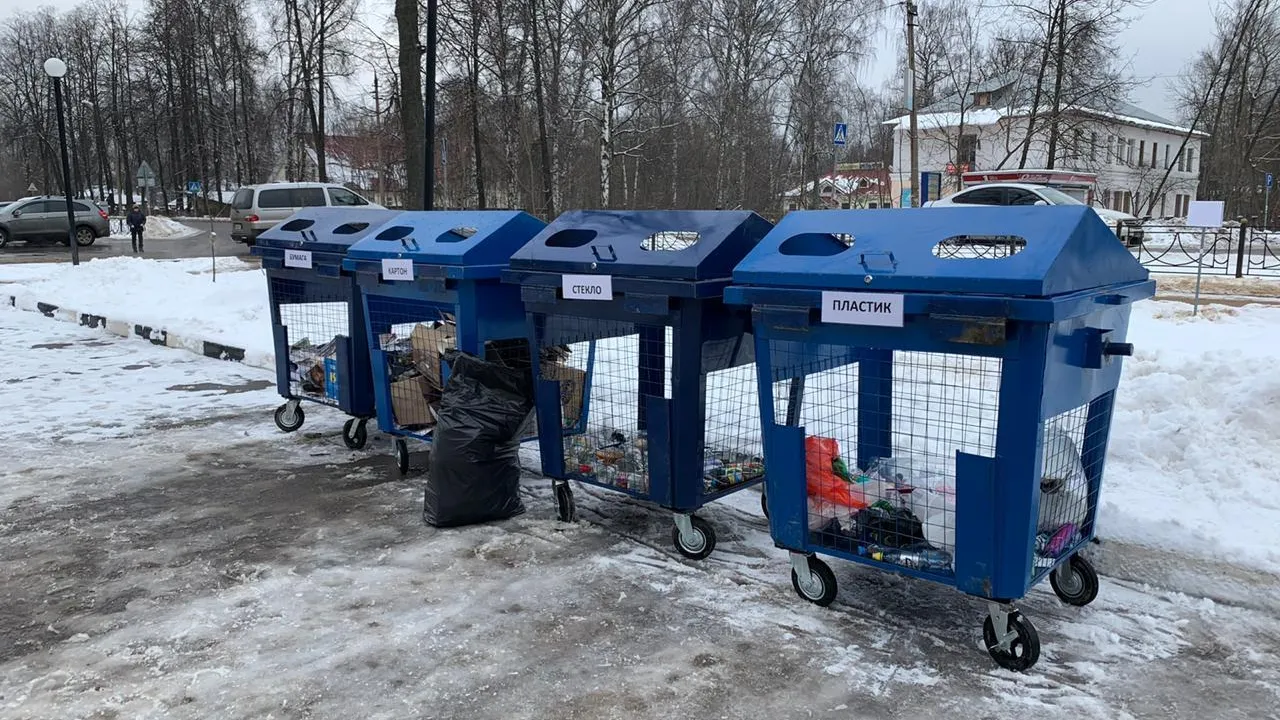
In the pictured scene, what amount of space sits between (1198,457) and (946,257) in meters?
2.32

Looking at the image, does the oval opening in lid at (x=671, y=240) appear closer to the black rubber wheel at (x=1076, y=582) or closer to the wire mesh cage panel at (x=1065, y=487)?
the wire mesh cage panel at (x=1065, y=487)

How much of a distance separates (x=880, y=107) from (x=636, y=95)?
3143cm

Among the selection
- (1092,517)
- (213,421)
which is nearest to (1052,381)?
(1092,517)

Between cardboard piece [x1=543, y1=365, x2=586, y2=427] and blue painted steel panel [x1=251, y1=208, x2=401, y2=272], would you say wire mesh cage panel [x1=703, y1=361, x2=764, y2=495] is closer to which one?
cardboard piece [x1=543, y1=365, x2=586, y2=427]

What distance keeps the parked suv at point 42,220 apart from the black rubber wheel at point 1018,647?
29.5 meters

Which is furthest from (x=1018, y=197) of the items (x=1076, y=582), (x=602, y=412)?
(x=1076, y=582)

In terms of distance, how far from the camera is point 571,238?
Answer: 14.5 feet

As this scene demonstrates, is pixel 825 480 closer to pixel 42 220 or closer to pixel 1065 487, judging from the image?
pixel 1065 487

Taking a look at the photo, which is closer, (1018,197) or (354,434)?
(354,434)

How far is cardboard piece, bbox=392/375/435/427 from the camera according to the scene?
204 inches

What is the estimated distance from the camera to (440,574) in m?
3.81

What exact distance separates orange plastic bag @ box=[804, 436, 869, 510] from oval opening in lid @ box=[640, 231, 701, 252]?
94cm

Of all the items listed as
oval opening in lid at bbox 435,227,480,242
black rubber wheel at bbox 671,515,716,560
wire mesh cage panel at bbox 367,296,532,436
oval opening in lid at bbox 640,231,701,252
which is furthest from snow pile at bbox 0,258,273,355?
black rubber wheel at bbox 671,515,716,560

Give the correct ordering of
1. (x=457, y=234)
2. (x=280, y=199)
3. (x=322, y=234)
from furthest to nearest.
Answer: (x=280, y=199)
(x=322, y=234)
(x=457, y=234)
